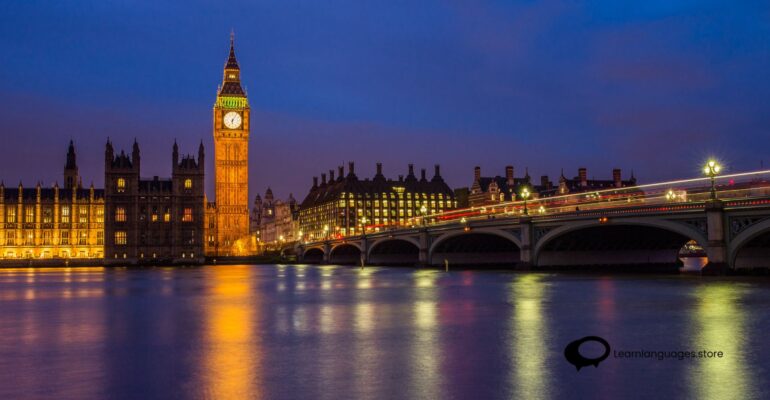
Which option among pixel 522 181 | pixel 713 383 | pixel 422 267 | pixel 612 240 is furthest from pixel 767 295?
pixel 522 181

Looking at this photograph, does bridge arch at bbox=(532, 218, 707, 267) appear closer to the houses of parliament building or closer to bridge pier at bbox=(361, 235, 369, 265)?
bridge pier at bbox=(361, 235, 369, 265)

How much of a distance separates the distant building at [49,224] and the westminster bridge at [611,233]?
6381cm

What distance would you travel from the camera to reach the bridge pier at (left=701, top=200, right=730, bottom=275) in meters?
51.3

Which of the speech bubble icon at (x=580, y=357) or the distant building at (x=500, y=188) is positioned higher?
the distant building at (x=500, y=188)

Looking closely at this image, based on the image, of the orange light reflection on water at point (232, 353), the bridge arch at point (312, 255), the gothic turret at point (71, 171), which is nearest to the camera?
the orange light reflection on water at point (232, 353)

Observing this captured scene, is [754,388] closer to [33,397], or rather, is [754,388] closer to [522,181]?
[33,397]

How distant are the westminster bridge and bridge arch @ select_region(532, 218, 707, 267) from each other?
0.09 metres

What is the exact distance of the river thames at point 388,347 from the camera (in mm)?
16500

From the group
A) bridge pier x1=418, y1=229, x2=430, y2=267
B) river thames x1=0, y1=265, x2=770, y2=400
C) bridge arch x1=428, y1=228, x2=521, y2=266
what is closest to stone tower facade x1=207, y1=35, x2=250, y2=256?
bridge arch x1=428, y1=228, x2=521, y2=266

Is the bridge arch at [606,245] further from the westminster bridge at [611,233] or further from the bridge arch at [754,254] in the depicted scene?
the bridge arch at [754,254]

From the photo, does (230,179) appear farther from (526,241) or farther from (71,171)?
(526,241)

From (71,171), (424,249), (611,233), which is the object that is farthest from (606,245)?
(71,171)

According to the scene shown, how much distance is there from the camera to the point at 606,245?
265 ft

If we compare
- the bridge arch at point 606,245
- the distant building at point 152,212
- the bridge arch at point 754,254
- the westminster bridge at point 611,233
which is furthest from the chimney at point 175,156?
the bridge arch at point 754,254
